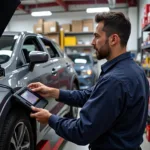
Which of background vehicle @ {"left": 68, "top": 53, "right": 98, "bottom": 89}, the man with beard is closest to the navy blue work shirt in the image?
the man with beard

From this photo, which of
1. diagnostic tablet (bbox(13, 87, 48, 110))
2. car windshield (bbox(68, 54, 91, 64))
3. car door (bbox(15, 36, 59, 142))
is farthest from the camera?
car windshield (bbox(68, 54, 91, 64))

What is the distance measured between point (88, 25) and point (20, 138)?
10.2 meters

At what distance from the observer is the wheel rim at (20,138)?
80.2 inches

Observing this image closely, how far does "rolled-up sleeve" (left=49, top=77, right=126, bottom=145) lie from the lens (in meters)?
1.38

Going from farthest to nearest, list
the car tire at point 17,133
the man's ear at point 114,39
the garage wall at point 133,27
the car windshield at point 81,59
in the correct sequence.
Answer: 1. the garage wall at point 133,27
2. the car windshield at point 81,59
3. the car tire at point 17,133
4. the man's ear at point 114,39

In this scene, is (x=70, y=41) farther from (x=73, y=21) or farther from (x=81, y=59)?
(x=81, y=59)

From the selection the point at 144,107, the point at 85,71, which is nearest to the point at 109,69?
the point at 144,107

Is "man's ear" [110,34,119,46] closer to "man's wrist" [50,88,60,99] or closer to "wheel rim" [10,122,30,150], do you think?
"man's wrist" [50,88,60,99]

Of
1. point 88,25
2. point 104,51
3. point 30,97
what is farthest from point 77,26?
point 104,51

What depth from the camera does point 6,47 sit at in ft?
9.10

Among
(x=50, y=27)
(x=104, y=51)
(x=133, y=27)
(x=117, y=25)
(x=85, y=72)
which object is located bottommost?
(x=85, y=72)

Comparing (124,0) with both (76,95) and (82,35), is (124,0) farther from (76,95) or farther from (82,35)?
(76,95)

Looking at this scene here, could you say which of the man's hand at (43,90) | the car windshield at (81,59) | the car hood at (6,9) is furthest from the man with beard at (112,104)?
the car windshield at (81,59)

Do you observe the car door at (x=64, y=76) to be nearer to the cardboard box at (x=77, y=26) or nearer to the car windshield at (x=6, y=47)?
the car windshield at (x=6, y=47)
